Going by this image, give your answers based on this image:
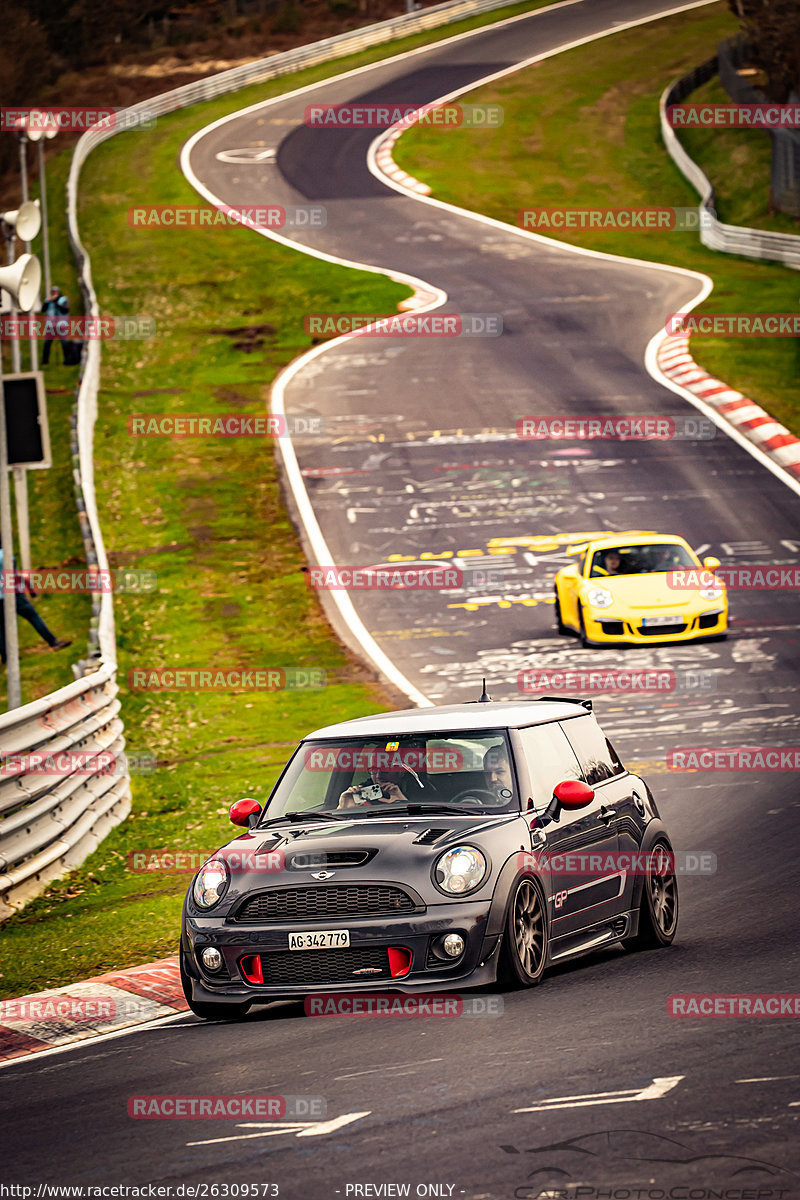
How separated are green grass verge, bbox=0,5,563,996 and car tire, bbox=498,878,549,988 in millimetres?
3014

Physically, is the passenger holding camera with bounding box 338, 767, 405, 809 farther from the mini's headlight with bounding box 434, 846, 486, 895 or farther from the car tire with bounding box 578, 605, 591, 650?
the car tire with bounding box 578, 605, 591, 650

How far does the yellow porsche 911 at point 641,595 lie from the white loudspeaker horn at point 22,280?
813cm

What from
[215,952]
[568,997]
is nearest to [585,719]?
[568,997]

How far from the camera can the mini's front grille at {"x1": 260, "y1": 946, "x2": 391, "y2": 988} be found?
8586 mm

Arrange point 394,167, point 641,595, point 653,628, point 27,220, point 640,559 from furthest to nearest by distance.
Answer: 1. point 394,167
2. point 27,220
3. point 640,559
4. point 641,595
5. point 653,628

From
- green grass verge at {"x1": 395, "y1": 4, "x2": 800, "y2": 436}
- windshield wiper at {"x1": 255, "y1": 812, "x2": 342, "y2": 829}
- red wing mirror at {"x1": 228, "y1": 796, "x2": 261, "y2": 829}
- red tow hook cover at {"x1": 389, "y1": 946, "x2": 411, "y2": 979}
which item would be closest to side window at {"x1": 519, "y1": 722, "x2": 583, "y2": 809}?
windshield wiper at {"x1": 255, "y1": 812, "x2": 342, "y2": 829}

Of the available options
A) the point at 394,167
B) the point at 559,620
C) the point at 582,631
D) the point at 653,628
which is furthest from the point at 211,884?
the point at 394,167

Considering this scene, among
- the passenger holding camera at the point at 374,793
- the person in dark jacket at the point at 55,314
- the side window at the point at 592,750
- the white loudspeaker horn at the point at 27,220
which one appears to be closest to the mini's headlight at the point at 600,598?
the white loudspeaker horn at the point at 27,220

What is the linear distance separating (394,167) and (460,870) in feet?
164

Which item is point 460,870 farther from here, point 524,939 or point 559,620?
point 559,620

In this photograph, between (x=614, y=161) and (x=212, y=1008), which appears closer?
(x=212, y=1008)

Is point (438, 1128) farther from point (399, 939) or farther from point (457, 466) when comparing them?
point (457, 466)

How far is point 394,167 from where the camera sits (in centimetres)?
5625

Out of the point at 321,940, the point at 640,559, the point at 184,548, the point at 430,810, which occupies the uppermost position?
the point at 430,810
